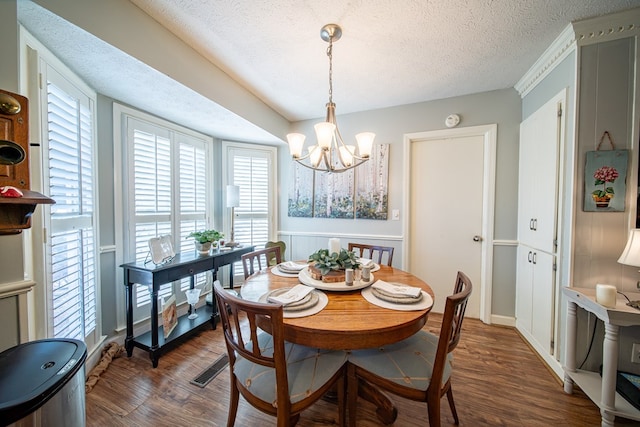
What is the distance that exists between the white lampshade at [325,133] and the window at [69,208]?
1716 millimetres

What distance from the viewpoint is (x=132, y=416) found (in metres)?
1.49

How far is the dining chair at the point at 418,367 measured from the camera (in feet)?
3.67

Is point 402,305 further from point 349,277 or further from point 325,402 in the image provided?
point 325,402

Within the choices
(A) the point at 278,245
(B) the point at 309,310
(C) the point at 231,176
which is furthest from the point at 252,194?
(B) the point at 309,310

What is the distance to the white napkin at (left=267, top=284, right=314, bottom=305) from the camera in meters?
1.30

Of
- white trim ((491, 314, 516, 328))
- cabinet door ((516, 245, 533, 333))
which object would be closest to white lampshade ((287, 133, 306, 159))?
cabinet door ((516, 245, 533, 333))

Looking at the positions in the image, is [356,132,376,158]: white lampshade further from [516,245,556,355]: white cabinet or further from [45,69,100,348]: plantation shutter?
[45,69,100,348]: plantation shutter

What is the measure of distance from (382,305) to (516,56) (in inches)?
93.5

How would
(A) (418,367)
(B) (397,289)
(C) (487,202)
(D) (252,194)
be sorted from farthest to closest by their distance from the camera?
(D) (252,194) < (C) (487,202) < (B) (397,289) < (A) (418,367)

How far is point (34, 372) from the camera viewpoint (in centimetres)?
88

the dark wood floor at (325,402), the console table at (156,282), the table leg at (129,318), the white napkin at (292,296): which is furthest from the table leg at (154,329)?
the white napkin at (292,296)

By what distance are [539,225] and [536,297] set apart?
2.20 feet

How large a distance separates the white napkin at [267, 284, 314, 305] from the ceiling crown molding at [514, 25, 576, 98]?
8.46 ft

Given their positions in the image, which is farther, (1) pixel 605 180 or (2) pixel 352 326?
(1) pixel 605 180
